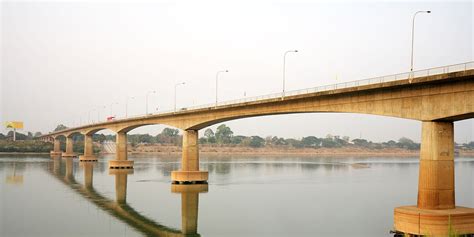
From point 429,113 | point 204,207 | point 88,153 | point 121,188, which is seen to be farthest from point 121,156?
point 429,113

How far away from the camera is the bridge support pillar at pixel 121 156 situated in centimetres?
9206

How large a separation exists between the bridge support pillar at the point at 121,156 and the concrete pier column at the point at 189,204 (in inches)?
1348

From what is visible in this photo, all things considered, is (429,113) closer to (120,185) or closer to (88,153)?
(120,185)

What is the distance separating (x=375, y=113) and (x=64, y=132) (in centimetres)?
13618

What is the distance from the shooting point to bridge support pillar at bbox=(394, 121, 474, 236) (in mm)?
28625

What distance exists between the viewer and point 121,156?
95562 millimetres

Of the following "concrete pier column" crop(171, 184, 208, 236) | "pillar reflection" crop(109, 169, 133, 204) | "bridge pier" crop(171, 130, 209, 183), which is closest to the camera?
"concrete pier column" crop(171, 184, 208, 236)

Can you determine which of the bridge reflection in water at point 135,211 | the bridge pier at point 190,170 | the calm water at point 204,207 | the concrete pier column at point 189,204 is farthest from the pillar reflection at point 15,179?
the concrete pier column at point 189,204

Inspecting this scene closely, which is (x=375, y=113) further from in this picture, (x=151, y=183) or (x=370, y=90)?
(x=151, y=183)

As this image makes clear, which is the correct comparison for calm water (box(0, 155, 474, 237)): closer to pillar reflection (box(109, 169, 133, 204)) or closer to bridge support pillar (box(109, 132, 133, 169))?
pillar reflection (box(109, 169, 133, 204))

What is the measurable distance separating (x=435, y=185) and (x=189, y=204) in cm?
2292

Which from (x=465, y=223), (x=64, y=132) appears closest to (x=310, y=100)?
(x=465, y=223)

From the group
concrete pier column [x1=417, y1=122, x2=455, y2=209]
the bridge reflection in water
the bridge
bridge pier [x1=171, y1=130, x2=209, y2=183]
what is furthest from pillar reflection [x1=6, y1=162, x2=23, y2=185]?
concrete pier column [x1=417, y1=122, x2=455, y2=209]

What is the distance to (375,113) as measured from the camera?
1387 inches
